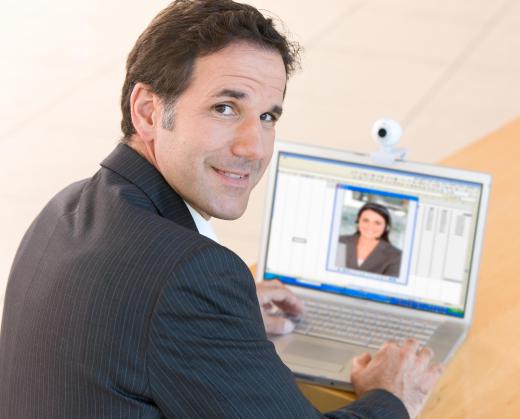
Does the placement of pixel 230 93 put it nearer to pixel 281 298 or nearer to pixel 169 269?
pixel 169 269

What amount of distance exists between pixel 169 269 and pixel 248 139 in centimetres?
35

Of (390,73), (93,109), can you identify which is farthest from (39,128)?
(390,73)

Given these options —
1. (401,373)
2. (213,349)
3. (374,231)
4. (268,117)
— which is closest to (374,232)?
(374,231)

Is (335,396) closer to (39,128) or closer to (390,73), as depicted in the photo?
(39,128)

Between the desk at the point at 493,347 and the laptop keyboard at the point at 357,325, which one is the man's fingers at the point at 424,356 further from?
the laptop keyboard at the point at 357,325

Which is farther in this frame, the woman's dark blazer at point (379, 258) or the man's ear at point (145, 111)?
the woman's dark blazer at point (379, 258)

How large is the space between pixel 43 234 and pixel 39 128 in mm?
3005

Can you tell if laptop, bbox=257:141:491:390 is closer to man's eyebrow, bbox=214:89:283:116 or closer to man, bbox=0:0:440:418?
man, bbox=0:0:440:418

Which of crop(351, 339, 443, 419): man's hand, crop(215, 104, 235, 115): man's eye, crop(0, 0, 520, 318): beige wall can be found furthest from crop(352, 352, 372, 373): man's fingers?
crop(0, 0, 520, 318): beige wall

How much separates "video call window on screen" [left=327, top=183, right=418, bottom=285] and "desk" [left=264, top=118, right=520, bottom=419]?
0.23 metres

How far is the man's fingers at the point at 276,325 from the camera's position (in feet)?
7.06

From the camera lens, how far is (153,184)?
1.64 metres

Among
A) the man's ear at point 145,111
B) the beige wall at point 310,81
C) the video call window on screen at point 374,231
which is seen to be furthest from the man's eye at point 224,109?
the beige wall at point 310,81

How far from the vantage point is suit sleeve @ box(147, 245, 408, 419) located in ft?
4.59
